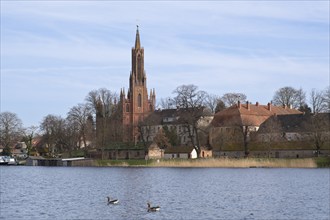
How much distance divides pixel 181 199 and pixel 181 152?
59753mm

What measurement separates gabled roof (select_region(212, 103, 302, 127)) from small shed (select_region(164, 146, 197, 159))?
8815 millimetres

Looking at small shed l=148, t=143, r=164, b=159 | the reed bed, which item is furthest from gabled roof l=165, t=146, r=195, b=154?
the reed bed

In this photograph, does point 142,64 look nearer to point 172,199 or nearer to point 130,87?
point 130,87

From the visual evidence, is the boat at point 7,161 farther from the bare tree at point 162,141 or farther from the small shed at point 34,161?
the bare tree at point 162,141

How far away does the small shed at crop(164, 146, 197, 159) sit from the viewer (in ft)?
316

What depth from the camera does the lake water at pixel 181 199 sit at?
101 feet

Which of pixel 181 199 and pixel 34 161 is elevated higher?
pixel 34 161

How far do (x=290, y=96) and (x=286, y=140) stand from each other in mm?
34056

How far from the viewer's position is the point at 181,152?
97.9m

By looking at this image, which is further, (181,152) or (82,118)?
(82,118)

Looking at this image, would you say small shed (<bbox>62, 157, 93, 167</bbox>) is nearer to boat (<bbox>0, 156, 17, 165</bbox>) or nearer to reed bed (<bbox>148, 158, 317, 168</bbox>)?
boat (<bbox>0, 156, 17, 165</bbox>)

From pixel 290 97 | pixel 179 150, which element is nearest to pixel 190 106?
pixel 179 150

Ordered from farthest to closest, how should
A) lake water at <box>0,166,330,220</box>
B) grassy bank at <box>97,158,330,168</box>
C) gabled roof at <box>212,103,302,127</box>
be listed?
1. gabled roof at <box>212,103,302,127</box>
2. grassy bank at <box>97,158,330,168</box>
3. lake water at <box>0,166,330,220</box>

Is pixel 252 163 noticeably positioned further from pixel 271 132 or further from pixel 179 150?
pixel 179 150
